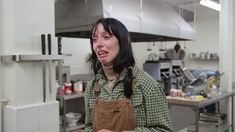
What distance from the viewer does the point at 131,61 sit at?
3.77 feet

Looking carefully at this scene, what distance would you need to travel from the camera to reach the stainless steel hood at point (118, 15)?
2234 millimetres

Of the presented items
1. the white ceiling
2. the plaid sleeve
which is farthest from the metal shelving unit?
the white ceiling

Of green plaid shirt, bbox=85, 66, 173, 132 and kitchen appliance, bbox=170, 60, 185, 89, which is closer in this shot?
green plaid shirt, bbox=85, 66, 173, 132

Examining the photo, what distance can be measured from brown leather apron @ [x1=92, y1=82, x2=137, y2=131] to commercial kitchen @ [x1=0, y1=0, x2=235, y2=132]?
2.66 ft

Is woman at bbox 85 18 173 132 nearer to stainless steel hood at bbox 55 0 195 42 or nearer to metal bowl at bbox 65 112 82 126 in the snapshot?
stainless steel hood at bbox 55 0 195 42

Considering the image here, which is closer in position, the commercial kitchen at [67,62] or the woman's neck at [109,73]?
the woman's neck at [109,73]

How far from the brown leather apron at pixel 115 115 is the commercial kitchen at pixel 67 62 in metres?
0.81

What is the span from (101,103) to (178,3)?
454 centimetres

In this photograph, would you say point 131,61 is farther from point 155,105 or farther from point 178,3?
point 178,3

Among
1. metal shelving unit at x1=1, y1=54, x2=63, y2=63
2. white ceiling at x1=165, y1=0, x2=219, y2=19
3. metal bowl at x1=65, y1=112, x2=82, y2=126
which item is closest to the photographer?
metal shelving unit at x1=1, y1=54, x2=63, y2=63

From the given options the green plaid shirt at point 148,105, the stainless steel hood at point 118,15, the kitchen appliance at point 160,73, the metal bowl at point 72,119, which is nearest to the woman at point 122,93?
the green plaid shirt at point 148,105

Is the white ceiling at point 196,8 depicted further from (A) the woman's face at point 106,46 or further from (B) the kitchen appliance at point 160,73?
(A) the woman's face at point 106,46

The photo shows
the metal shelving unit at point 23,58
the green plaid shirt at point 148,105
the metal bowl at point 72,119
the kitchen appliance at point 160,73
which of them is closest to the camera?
the green plaid shirt at point 148,105

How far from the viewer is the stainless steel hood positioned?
88.0 inches
